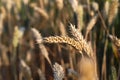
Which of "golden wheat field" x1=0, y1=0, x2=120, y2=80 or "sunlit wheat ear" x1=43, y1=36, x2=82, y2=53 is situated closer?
"sunlit wheat ear" x1=43, y1=36, x2=82, y2=53

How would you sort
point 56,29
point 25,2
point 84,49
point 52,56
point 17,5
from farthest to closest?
1. point 17,5
2. point 25,2
3. point 56,29
4. point 52,56
5. point 84,49

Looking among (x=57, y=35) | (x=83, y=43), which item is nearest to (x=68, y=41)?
(x=83, y=43)

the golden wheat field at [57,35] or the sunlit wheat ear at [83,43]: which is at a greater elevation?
the golden wheat field at [57,35]

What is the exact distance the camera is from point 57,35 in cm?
135

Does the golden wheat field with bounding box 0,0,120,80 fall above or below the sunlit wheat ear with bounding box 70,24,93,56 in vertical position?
above

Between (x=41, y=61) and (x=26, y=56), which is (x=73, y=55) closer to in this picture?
(x=41, y=61)

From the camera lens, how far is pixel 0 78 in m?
1.42

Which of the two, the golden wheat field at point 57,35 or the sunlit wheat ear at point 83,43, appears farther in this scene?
the golden wheat field at point 57,35

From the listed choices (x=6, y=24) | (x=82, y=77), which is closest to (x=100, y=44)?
(x=6, y=24)

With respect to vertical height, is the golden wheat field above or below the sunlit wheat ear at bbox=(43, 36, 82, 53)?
above

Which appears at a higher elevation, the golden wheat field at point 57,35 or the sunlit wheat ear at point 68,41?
the golden wheat field at point 57,35

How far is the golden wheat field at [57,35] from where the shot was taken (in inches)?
41.4

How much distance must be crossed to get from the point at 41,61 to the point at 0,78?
0.64 feet

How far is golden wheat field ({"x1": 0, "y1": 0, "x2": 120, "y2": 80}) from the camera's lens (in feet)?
3.45
